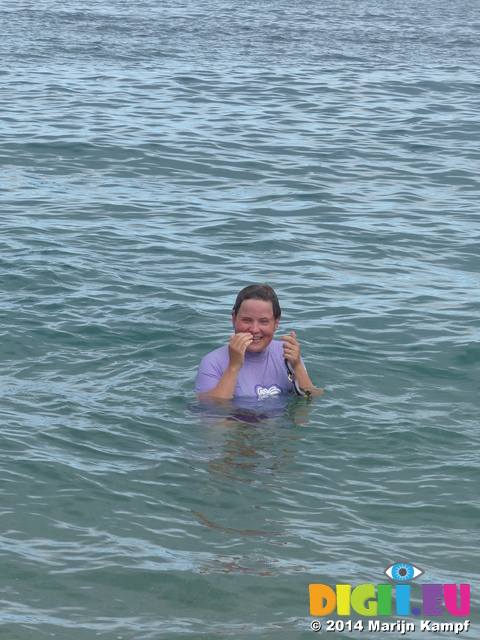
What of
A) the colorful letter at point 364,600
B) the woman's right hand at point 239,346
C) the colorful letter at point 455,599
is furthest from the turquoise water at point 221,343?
the woman's right hand at point 239,346

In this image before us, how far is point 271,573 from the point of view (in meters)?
6.65

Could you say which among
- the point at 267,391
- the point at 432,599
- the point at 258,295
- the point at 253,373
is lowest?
the point at 432,599

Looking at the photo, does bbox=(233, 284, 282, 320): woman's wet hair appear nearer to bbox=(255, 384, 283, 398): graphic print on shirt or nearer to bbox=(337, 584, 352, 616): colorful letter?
bbox=(255, 384, 283, 398): graphic print on shirt

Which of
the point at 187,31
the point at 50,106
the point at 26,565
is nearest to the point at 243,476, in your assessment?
the point at 26,565

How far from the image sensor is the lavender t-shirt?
9.22 meters

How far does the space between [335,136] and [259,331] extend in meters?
13.5

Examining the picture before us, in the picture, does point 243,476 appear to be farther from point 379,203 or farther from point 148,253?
point 379,203

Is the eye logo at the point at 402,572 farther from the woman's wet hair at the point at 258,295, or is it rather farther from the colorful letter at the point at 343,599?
the woman's wet hair at the point at 258,295

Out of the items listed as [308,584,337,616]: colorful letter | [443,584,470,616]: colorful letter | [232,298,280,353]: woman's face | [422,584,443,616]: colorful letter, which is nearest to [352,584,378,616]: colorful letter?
[308,584,337,616]: colorful letter

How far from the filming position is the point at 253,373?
9453 millimetres

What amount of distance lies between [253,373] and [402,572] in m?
3.13

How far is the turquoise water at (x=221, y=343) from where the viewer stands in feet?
22.0

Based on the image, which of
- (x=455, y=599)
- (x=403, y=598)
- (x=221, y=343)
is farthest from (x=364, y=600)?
(x=221, y=343)

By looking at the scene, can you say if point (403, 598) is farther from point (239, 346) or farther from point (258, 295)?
point (258, 295)
